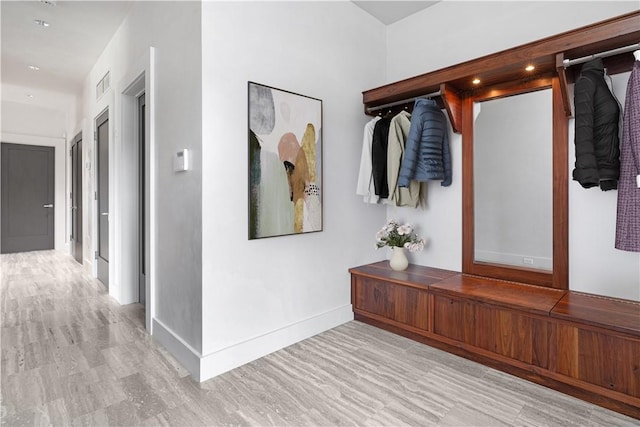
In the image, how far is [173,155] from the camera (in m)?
2.38

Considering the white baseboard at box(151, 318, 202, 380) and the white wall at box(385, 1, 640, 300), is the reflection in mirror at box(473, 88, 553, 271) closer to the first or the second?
the white wall at box(385, 1, 640, 300)

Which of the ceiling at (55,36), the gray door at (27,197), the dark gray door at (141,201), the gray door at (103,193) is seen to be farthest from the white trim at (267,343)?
the gray door at (27,197)

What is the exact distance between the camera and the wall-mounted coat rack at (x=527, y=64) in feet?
6.20

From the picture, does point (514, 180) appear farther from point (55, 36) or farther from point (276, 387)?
point (55, 36)

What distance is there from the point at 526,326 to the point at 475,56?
208cm

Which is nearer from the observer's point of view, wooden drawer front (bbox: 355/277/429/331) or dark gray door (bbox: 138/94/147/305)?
wooden drawer front (bbox: 355/277/429/331)

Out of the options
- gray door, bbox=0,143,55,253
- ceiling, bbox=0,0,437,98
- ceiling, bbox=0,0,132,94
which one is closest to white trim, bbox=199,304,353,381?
ceiling, bbox=0,0,437,98

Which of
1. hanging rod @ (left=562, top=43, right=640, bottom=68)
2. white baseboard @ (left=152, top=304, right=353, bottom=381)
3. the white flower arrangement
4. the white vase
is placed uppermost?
hanging rod @ (left=562, top=43, right=640, bottom=68)

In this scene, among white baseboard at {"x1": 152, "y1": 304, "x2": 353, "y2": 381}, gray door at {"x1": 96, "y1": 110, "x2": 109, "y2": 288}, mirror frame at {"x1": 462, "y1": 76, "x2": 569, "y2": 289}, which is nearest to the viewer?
white baseboard at {"x1": 152, "y1": 304, "x2": 353, "y2": 381}

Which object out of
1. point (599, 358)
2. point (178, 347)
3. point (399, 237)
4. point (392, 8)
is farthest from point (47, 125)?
point (599, 358)

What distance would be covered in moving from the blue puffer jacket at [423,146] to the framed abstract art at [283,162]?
2.25 ft

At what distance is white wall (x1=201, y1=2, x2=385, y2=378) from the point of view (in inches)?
83.1

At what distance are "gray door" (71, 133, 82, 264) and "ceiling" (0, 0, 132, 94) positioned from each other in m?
1.03

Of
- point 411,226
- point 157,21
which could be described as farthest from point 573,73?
point 157,21
